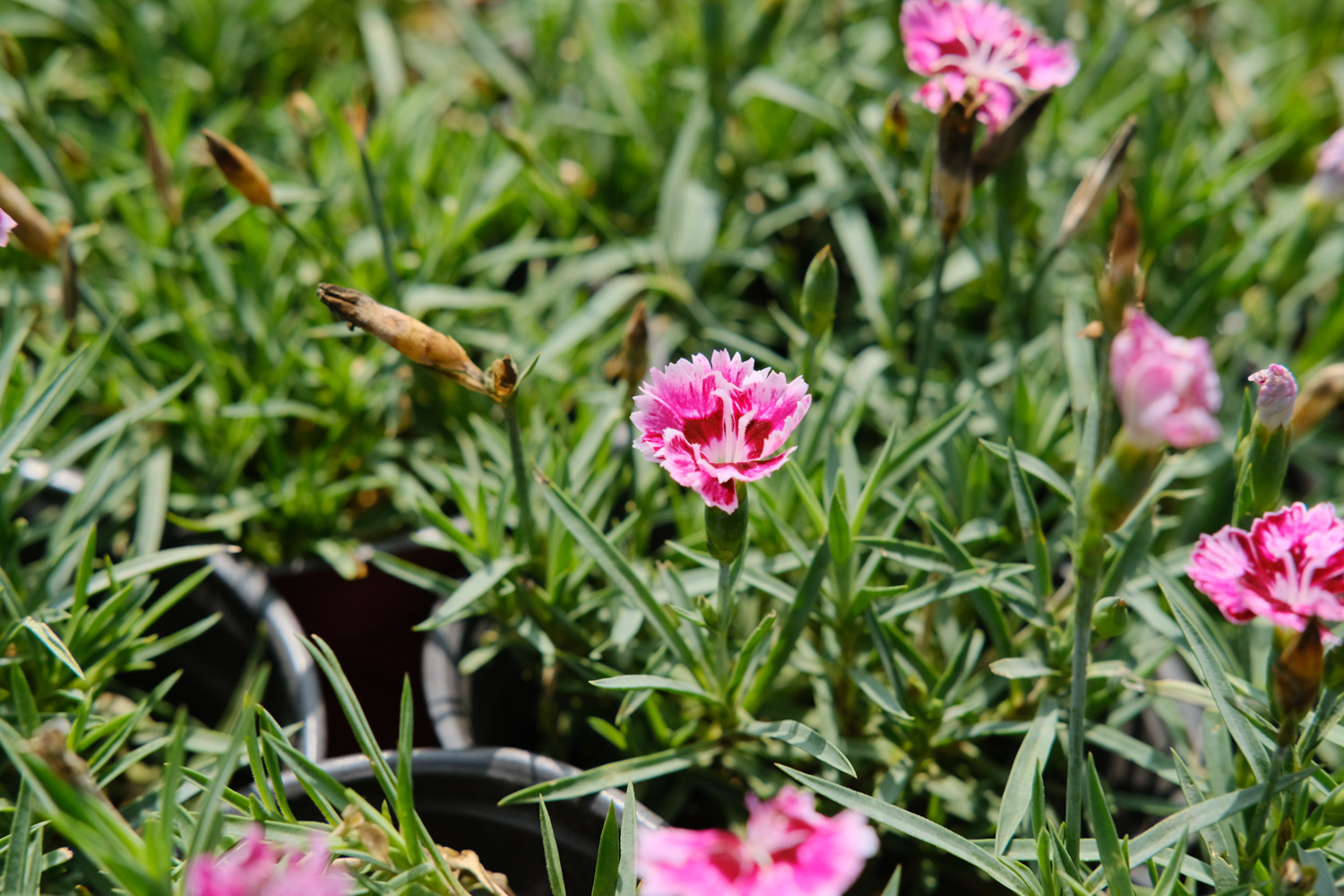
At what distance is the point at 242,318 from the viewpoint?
1.19 m

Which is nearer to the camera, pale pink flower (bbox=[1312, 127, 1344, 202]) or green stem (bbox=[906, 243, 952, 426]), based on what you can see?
green stem (bbox=[906, 243, 952, 426])

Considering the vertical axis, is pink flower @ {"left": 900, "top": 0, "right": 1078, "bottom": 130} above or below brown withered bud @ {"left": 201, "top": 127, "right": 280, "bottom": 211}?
above

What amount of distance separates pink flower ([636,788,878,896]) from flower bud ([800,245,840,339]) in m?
0.50

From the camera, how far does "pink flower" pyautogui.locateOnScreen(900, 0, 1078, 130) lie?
0.91 metres

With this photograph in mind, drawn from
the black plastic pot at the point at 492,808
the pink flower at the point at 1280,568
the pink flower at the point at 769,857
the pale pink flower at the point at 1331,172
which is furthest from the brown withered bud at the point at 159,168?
the pale pink flower at the point at 1331,172

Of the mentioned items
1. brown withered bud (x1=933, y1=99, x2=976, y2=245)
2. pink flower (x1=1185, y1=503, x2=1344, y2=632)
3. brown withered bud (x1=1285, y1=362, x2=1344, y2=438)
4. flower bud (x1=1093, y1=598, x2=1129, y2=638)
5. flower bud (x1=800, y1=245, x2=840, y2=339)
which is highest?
brown withered bud (x1=933, y1=99, x2=976, y2=245)

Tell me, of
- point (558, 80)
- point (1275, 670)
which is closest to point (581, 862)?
point (1275, 670)

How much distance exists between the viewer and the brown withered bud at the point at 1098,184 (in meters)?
0.94

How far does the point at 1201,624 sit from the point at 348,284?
0.96 m

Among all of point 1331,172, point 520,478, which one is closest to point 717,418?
point 520,478

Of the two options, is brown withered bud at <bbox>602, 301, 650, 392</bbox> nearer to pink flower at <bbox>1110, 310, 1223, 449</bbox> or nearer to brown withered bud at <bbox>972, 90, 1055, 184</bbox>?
brown withered bud at <bbox>972, 90, 1055, 184</bbox>

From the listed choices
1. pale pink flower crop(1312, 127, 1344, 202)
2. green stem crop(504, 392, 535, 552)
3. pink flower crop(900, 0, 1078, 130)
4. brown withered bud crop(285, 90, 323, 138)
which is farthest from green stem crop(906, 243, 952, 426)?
brown withered bud crop(285, 90, 323, 138)

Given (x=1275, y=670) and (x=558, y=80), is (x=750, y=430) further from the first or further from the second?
(x=558, y=80)

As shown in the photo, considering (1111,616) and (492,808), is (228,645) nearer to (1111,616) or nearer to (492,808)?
(492,808)
